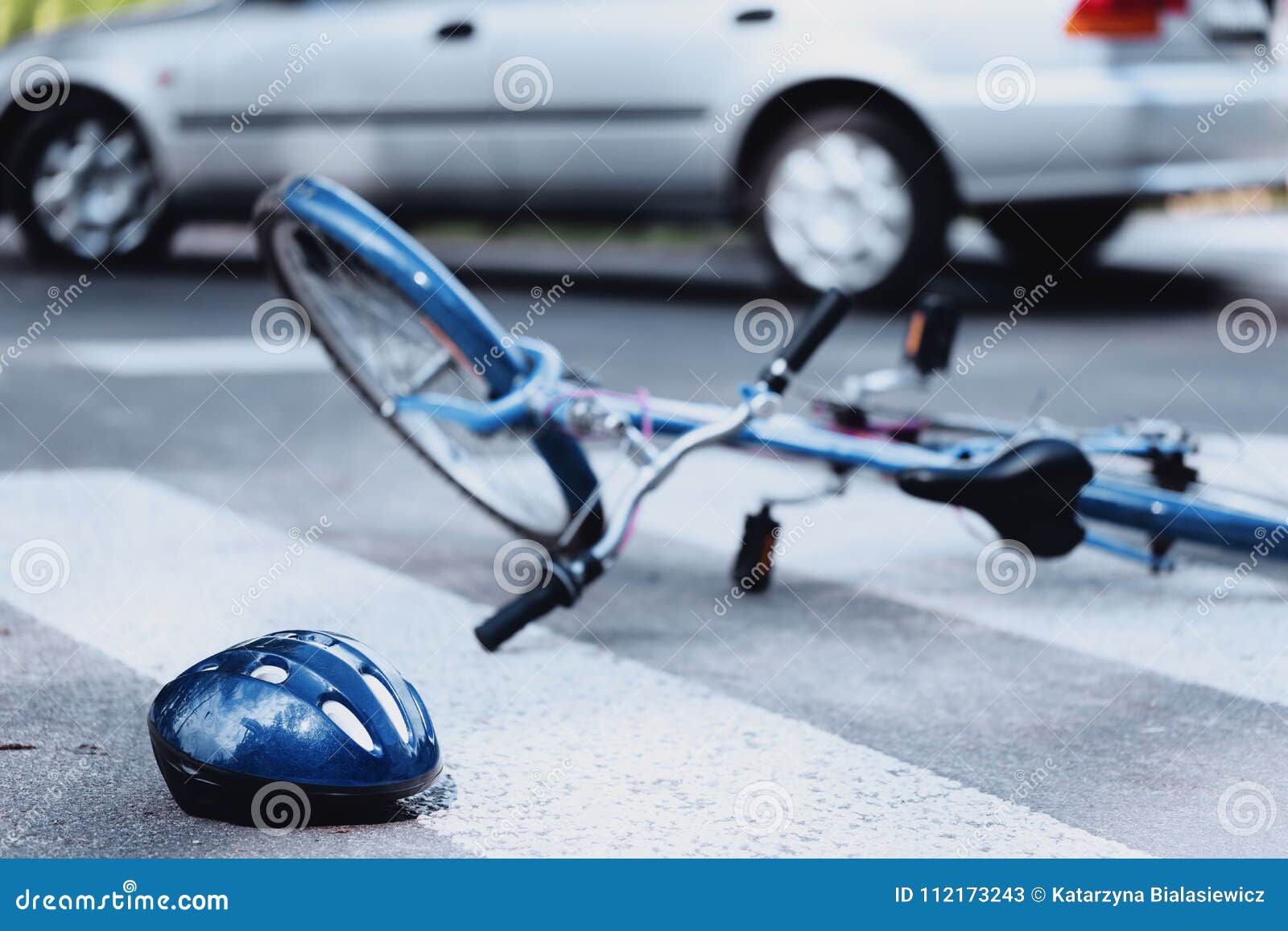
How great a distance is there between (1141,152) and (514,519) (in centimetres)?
415

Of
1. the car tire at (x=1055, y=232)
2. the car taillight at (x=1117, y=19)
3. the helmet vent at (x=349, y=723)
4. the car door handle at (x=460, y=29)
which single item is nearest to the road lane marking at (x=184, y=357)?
the car door handle at (x=460, y=29)

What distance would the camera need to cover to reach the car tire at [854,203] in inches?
306

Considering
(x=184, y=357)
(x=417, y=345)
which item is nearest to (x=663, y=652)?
(x=417, y=345)

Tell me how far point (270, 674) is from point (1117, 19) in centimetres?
573

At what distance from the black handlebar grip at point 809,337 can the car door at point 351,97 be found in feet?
15.0

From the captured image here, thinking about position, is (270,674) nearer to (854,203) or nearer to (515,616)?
(515,616)

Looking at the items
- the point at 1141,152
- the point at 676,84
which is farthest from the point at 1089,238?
the point at 676,84

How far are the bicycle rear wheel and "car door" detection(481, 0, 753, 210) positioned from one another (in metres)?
3.58

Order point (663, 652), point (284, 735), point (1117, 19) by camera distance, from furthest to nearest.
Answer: point (1117, 19) < point (663, 652) < point (284, 735)

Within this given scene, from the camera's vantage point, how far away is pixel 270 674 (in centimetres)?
280

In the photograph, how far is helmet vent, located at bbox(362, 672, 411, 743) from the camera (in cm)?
284

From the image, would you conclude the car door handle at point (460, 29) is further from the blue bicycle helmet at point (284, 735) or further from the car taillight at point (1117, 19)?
the blue bicycle helmet at point (284, 735)

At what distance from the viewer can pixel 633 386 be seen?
649cm
